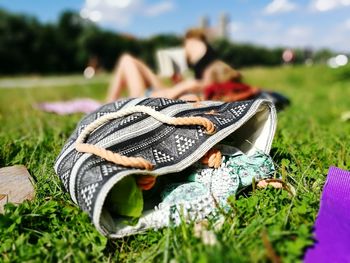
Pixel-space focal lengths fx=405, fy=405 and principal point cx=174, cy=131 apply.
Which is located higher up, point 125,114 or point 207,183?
point 125,114

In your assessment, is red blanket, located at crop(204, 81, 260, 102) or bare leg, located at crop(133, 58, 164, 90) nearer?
red blanket, located at crop(204, 81, 260, 102)

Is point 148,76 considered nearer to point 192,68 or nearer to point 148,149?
point 192,68

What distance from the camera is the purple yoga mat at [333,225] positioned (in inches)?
55.9

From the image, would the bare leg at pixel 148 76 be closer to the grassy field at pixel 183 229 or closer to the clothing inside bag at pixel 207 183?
the grassy field at pixel 183 229

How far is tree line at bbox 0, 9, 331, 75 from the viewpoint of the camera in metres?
21.2

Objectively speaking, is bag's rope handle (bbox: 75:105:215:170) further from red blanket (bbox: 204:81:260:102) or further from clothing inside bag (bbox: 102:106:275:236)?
red blanket (bbox: 204:81:260:102)

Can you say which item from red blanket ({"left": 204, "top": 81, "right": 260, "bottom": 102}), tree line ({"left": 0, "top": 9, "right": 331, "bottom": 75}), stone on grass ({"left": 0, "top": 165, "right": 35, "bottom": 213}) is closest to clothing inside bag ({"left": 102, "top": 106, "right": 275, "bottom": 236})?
stone on grass ({"left": 0, "top": 165, "right": 35, "bottom": 213})

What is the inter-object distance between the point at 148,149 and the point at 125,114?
0.88 ft

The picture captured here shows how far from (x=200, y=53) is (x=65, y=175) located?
12.9ft

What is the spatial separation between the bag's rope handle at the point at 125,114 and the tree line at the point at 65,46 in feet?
59.5

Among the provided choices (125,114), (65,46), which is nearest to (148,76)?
(125,114)

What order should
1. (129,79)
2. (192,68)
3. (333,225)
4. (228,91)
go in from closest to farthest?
(333,225) → (228,91) → (192,68) → (129,79)

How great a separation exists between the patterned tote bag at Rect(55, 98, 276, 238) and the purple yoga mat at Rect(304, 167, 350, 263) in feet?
1.41

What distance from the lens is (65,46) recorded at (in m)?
23.2
